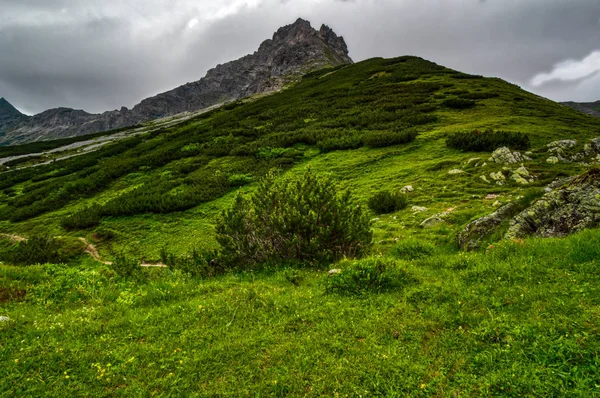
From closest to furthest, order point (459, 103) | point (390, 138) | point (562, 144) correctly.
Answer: point (562, 144)
point (390, 138)
point (459, 103)

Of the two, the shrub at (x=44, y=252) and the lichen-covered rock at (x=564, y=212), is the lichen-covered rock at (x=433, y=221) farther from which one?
the shrub at (x=44, y=252)

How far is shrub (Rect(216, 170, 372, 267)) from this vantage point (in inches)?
319

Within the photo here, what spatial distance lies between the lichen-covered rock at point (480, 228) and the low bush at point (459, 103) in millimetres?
23184

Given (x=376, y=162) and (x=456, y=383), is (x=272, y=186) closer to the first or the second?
(x=456, y=383)

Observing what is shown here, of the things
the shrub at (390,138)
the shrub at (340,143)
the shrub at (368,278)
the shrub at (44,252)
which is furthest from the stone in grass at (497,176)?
the shrub at (44,252)

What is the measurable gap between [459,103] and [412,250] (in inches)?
996

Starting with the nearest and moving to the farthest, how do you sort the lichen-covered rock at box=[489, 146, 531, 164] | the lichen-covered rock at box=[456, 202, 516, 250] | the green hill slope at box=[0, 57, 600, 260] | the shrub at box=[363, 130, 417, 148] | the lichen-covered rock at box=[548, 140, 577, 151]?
the lichen-covered rock at box=[456, 202, 516, 250]
the green hill slope at box=[0, 57, 600, 260]
the lichen-covered rock at box=[489, 146, 531, 164]
the lichen-covered rock at box=[548, 140, 577, 151]
the shrub at box=[363, 130, 417, 148]

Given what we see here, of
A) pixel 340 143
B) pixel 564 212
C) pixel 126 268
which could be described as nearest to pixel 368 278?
pixel 564 212

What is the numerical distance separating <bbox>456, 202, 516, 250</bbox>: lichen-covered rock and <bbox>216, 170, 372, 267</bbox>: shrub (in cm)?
265

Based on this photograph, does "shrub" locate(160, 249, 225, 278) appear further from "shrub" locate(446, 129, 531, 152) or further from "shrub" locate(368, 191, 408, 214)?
"shrub" locate(446, 129, 531, 152)

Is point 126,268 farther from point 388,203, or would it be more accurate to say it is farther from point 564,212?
point 564,212

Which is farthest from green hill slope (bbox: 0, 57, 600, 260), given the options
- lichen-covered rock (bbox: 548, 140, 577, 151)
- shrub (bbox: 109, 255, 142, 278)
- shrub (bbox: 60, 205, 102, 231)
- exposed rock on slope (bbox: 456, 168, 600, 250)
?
shrub (bbox: 109, 255, 142, 278)

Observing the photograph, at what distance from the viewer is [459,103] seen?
92.4 feet

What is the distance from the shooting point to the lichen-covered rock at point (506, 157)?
14.7 meters
